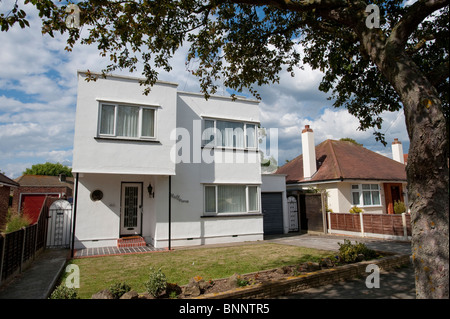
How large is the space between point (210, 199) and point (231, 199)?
1.14 metres

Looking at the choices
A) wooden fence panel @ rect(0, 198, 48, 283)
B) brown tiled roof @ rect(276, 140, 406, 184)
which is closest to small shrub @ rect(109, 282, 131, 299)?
wooden fence panel @ rect(0, 198, 48, 283)

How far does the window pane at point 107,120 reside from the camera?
1196 cm

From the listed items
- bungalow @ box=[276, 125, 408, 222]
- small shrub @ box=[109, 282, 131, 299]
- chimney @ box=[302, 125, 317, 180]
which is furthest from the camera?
chimney @ box=[302, 125, 317, 180]

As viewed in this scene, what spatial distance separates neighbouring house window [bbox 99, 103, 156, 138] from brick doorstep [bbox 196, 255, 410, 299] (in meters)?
8.60

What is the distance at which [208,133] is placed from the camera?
14.2m

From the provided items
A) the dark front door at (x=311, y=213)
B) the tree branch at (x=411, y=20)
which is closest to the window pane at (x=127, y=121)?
the tree branch at (x=411, y=20)

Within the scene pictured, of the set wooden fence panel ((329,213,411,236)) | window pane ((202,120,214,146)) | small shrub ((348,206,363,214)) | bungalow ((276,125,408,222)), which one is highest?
window pane ((202,120,214,146))

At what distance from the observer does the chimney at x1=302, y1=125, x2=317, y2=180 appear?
19.9 metres

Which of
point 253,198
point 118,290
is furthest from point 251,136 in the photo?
point 118,290

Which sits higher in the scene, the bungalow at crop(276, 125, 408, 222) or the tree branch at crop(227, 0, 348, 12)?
the tree branch at crop(227, 0, 348, 12)

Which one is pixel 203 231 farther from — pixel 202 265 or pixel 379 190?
pixel 379 190

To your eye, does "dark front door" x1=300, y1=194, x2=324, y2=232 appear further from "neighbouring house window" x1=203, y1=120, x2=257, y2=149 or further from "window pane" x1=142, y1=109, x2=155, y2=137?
"window pane" x1=142, y1=109, x2=155, y2=137

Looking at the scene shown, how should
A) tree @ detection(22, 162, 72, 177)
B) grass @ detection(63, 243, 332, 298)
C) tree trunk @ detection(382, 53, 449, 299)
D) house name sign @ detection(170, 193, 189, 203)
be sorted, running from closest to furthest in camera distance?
1. tree trunk @ detection(382, 53, 449, 299)
2. grass @ detection(63, 243, 332, 298)
3. house name sign @ detection(170, 193, 189, 203)
4. tree @ detection(22, 162, 72, 177)
